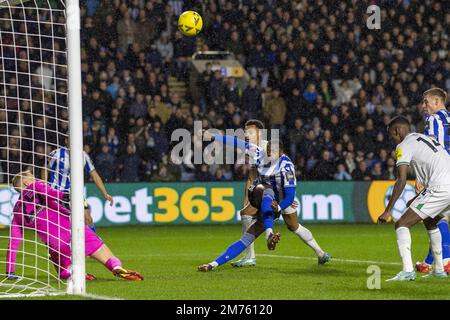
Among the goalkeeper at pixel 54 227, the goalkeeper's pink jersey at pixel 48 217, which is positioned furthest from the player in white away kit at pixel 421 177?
the goalkeeper's pink jersey at pixel 48 217

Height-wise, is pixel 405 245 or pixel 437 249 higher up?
pixel 405 245

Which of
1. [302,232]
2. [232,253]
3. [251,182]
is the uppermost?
[251,182]

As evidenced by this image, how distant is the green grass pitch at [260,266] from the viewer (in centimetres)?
896

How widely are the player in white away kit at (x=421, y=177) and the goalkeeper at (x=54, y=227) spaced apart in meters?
2.76

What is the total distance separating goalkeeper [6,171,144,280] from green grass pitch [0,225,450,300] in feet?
0.83

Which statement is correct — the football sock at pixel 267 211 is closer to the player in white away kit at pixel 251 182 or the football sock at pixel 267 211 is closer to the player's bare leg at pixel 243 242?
the player's bare leg at pixel 243 242

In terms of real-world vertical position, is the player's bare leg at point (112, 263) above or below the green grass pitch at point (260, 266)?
above

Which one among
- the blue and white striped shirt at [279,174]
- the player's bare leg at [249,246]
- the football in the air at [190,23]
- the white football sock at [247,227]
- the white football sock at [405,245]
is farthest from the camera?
the football in the air at [190,23]

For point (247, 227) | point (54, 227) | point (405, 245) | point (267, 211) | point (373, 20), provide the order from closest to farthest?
point (405, 245)
point (54, 227)
point (267, 211)
point (247, 227)
point (373, 20)

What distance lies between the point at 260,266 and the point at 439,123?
2986mm

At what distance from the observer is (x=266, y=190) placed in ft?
36.8

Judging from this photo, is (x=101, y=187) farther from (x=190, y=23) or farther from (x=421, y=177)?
(x=421, y=177)

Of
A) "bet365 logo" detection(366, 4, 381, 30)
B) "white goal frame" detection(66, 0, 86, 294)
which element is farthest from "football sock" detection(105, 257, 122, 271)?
"bet365 logo" detection(366, 4, 381, 30)

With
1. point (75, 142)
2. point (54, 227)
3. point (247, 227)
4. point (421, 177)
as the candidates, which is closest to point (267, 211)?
point (247, 227)
